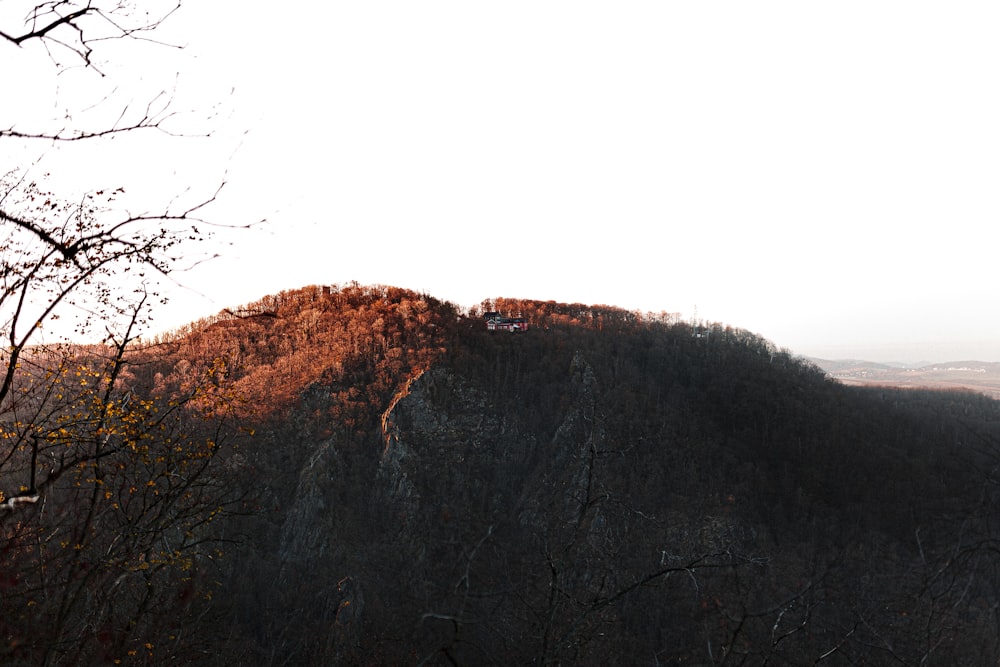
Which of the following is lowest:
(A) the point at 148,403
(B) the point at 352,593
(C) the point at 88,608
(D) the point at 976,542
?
(B) the point at 352,593

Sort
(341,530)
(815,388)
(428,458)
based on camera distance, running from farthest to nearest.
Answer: (815,388), (428,458), (341,530)

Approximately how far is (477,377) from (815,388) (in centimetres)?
5641

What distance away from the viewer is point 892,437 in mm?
76625

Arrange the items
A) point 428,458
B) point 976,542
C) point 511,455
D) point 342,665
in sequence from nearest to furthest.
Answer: point 976,542
point 342,665
point 428,458
point 511,455

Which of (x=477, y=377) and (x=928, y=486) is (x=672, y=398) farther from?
(x=928, y=486)

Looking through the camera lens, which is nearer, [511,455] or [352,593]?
[352,593]

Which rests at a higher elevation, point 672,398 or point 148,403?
point 148,403

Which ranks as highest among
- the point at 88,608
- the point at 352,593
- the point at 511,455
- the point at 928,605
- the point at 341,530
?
the point at 928,605

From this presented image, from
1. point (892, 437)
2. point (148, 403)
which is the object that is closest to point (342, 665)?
point (148, 403)

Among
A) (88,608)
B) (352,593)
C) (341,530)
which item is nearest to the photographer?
(88,608)

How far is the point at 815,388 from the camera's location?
8500cm

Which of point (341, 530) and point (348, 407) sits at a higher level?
point (348, 407)

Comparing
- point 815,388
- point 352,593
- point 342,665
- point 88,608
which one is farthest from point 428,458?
Answer: point 815,388

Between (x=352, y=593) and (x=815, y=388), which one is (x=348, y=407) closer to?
(x=352, y=593)
